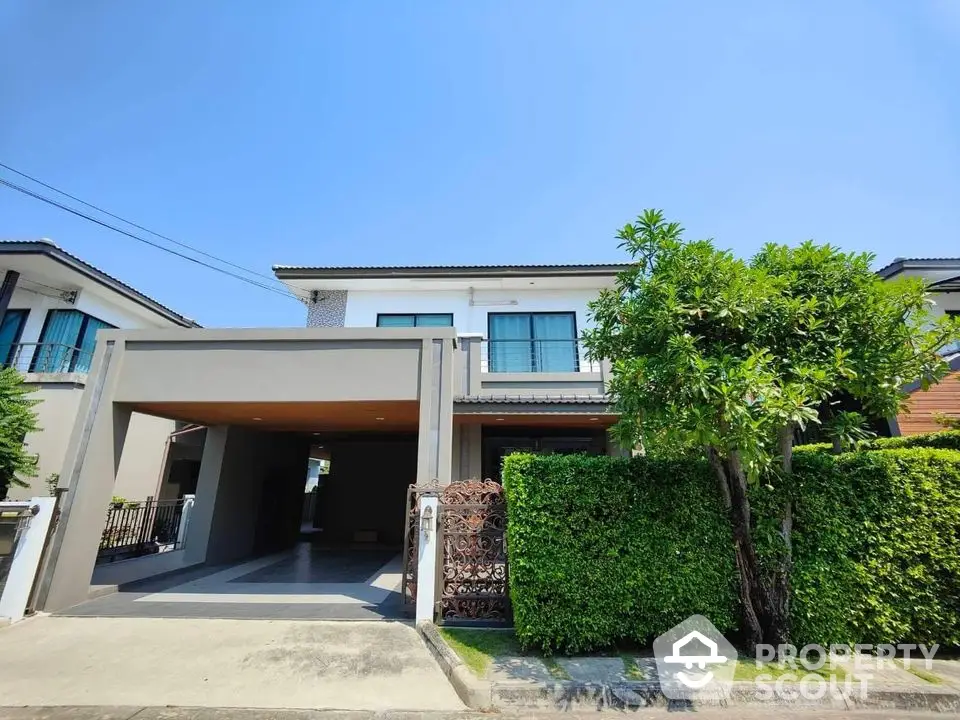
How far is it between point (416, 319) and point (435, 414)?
5.83m

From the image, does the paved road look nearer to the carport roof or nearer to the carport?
the carport

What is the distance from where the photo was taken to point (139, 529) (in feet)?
32.7

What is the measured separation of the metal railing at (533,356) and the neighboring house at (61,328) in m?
9.40

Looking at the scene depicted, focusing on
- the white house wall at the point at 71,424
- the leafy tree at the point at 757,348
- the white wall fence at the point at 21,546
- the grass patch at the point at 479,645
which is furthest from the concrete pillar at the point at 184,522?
the leafy tree at the point at 757,348

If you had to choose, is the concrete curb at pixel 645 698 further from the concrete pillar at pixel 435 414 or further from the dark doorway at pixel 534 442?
the dark doorway at pixel 534 442

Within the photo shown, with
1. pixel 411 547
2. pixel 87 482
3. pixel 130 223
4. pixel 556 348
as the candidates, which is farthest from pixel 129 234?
pixel 411 547

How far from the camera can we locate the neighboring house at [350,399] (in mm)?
7125

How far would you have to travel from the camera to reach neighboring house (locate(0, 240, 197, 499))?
10.1m

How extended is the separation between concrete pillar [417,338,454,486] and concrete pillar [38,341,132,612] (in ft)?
17.6

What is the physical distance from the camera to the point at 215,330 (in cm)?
736

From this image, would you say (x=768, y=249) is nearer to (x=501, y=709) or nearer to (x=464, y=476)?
(x=501, y=709)

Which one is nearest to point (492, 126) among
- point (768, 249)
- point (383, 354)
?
point (383, 354)

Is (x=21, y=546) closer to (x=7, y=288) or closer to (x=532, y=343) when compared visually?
(x=7, y=288)

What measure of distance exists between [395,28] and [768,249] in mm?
7100
